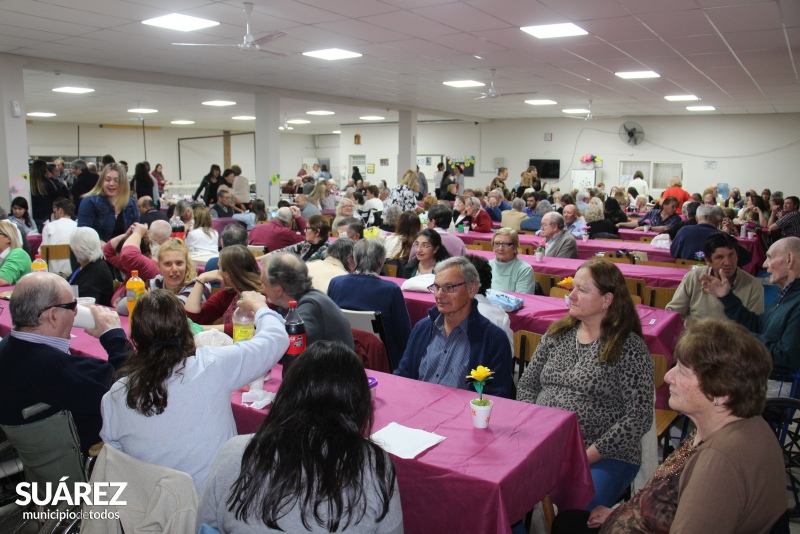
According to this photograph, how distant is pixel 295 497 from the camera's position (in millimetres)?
1346

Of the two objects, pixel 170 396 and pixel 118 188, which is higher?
pixel 118 188

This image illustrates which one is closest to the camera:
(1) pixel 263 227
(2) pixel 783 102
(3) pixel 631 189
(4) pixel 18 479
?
(4) pixel 18 479

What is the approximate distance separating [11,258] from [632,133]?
15.7m

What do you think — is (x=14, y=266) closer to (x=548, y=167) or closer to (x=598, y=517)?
(x=598, y=517)

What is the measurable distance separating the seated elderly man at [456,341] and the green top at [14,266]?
129 inches

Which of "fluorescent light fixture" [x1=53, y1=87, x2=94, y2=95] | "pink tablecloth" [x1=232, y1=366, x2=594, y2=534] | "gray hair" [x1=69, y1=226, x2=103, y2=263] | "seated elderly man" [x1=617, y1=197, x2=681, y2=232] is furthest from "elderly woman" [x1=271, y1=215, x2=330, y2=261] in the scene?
"fluorescent light fixture" [x1=53, y1=87, x2=94, y2=95]

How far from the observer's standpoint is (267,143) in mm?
11562

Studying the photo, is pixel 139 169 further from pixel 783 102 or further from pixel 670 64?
pixel 783 102

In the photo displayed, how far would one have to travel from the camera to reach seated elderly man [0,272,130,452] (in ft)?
7.20

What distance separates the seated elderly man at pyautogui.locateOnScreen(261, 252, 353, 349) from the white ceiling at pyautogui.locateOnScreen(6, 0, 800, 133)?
125 inches

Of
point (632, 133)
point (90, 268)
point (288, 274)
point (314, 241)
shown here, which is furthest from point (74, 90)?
point (632, 133)

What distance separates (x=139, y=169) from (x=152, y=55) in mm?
2160

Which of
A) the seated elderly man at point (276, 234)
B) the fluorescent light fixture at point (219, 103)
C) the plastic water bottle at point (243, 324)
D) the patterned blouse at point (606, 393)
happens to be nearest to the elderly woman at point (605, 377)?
the patterned blouse at point (606, 393)

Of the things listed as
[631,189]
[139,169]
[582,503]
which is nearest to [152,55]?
[139,169]
